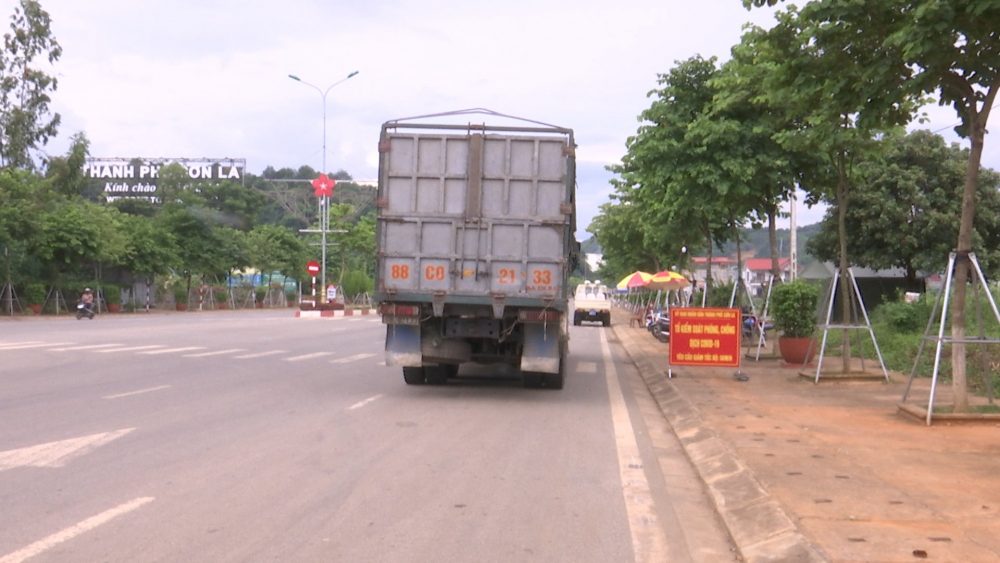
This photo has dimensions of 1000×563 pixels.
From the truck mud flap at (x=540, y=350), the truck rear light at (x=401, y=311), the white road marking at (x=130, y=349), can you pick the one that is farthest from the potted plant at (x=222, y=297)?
the truck mud flap at (x=540, y=350)

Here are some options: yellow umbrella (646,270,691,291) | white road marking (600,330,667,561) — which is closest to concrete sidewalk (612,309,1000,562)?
white road marking (600,330,667,561)

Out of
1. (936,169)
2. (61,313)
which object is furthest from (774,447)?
(61,313)

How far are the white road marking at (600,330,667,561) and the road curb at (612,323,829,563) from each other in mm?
502

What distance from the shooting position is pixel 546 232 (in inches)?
502

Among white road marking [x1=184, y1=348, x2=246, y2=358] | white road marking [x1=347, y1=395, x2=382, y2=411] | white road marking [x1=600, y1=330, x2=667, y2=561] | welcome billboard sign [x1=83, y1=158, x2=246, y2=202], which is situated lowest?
white road marking [x1=600, y1=330, x2=667, y2=561]

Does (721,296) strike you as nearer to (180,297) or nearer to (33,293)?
(33,293)

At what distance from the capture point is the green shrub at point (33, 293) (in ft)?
136

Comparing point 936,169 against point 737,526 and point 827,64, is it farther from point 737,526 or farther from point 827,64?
point 737,526

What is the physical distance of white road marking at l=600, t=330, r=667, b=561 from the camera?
5988 mm

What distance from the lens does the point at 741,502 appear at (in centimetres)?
700

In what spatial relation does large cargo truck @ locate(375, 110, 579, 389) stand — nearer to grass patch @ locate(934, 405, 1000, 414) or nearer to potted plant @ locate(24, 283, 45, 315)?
grass patch @ locate(934, 405, 1000, 414)

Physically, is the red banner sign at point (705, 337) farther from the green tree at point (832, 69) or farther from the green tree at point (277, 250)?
the green tree at point (277, 250)

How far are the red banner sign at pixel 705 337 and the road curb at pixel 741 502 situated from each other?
3811mm

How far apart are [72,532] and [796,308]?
14.3 metres
